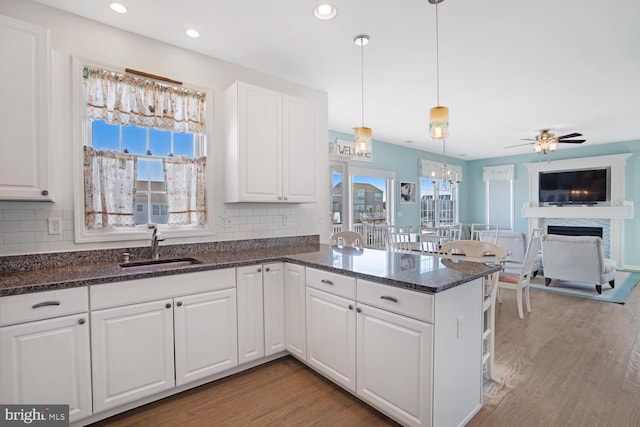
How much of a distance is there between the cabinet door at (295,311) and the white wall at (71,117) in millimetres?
826

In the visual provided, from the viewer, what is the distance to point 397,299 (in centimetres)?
178

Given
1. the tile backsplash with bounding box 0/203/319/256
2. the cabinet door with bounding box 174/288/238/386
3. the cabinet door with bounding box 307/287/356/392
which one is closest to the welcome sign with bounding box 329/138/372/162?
the tile backsplash with bounding box 0/203/319/256

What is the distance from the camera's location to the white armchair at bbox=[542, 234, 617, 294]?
464cm

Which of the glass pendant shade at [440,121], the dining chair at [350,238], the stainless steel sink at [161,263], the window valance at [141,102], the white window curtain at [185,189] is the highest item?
the window valance at [141,102]

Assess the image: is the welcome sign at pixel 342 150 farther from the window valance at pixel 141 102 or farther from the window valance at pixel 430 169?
the window valance at pixel 141 102

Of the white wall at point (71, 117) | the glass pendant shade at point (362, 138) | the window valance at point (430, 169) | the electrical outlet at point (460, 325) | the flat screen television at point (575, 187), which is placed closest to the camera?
the electrical outlet at point (460, 325)

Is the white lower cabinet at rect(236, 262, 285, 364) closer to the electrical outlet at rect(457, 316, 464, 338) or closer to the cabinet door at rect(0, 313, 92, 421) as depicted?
the cabinet door at rect(0, 313, 92, 421)

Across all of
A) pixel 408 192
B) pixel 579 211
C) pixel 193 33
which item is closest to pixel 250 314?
pixel 193 33

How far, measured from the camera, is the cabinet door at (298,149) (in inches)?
123

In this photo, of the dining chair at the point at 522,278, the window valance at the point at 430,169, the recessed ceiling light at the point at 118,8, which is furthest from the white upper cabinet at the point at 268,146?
the window valance at the point at 430,169

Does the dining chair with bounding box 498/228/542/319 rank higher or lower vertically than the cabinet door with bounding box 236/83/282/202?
lower

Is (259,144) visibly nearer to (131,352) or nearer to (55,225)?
(55,225)

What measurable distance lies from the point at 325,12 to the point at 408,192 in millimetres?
5706

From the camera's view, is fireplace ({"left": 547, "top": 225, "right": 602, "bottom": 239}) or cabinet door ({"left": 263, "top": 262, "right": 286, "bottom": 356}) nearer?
cabinet door ({"left": 263, "top": 262, "right": 286, "bottom": 356})
